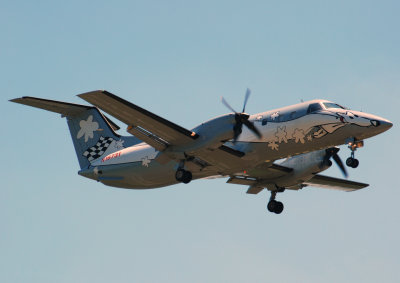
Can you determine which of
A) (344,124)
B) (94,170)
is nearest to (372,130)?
(344,124)

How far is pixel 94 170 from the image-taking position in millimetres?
26844

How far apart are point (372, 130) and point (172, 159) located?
7.16 m

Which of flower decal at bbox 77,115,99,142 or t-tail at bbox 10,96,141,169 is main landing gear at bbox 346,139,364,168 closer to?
t-tail at bbox 10,96,141,169

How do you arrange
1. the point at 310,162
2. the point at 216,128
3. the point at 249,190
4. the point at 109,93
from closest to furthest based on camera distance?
the point at 109,93, the point at 216,128, the point at 310,162, the point at 249,190

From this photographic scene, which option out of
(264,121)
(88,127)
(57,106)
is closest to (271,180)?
(264,121)

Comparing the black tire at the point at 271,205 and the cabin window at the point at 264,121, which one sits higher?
the cabin window at the point at 264,121

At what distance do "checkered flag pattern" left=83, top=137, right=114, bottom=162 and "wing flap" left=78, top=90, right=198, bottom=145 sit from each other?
5.35 m

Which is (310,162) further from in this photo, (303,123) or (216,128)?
(216,128)

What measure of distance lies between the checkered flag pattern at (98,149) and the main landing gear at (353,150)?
10.5 m

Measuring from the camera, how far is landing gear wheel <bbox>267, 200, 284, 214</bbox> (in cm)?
2703

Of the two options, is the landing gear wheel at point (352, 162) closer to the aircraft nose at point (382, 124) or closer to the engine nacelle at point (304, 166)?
the aircraft nose at point (382, 124)

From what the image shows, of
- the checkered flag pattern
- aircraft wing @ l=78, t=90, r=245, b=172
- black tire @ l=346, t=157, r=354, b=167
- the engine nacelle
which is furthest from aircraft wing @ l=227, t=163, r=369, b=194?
the checkered flag pattern

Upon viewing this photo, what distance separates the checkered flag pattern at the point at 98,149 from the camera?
27.6 meters

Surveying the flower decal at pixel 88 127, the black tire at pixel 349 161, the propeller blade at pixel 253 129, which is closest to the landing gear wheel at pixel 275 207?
the propeller blade at pixel 253 129
